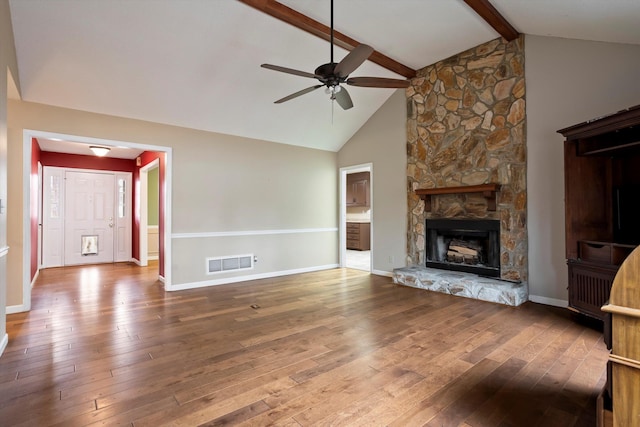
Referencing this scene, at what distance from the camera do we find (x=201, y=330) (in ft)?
10.5

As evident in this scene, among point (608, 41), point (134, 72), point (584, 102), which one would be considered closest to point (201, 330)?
point (134, 72)

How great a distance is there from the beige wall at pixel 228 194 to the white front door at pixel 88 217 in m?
4.18

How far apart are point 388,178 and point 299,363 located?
13.4ft

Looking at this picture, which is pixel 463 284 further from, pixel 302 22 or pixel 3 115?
pixel 3 115

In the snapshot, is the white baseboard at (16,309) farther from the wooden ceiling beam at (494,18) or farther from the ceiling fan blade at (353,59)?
the wooden ceiling beam at (494,18)

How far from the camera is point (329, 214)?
6883 mm

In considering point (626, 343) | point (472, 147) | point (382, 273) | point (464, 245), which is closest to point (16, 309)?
point (382, 273)

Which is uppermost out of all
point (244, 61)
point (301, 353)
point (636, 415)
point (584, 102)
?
point (244, 61)

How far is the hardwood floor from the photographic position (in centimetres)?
188

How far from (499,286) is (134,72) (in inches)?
209

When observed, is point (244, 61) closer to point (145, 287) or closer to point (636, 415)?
point (145, 287)

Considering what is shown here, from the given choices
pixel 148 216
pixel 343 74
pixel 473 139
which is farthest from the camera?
pixel 148 216

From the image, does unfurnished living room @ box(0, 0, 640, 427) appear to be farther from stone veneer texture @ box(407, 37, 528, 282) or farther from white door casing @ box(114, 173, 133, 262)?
white door casing @ box(114, 173, 133, 262)

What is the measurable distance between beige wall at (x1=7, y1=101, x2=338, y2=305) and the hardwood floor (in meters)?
1.16
